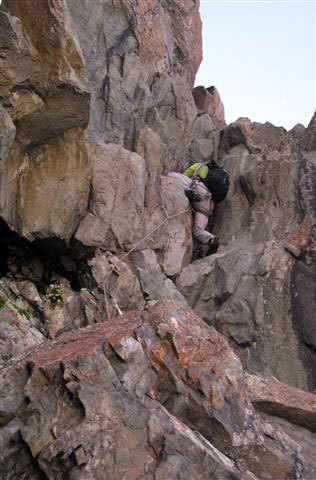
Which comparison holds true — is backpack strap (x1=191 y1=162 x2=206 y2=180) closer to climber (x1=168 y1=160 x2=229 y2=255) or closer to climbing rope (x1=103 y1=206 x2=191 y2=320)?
climber (x1=168 y1=160 x2=229 y2=255)

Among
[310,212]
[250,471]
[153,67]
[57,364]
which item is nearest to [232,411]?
[250,471]

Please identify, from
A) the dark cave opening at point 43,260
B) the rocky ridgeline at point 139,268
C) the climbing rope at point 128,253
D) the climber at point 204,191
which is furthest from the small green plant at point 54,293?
the climber at point 204,191

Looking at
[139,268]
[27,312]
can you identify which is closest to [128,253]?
[139,268]

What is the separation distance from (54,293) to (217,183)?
8.37 meters

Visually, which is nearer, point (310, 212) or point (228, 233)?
point (310, 212)

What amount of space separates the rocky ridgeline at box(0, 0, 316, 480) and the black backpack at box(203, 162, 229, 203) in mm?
973

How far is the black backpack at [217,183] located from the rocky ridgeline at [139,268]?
973 mm

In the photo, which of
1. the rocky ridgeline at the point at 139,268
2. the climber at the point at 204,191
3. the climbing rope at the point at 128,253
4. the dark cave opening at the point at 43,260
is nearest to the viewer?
the rocky ridgeline at the point at 139,268

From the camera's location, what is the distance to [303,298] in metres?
15.8

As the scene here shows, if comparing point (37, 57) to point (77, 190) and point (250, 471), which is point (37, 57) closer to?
point (77, 190)

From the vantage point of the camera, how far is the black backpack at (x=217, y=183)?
1905 centimetres

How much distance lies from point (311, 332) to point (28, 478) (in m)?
11.7

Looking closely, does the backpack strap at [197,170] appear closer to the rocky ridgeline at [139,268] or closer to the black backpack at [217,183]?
the black backpack at [217,183]

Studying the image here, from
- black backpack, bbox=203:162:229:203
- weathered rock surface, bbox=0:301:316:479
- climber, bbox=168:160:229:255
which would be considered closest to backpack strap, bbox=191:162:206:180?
climber, bbox=168:160:229:255
